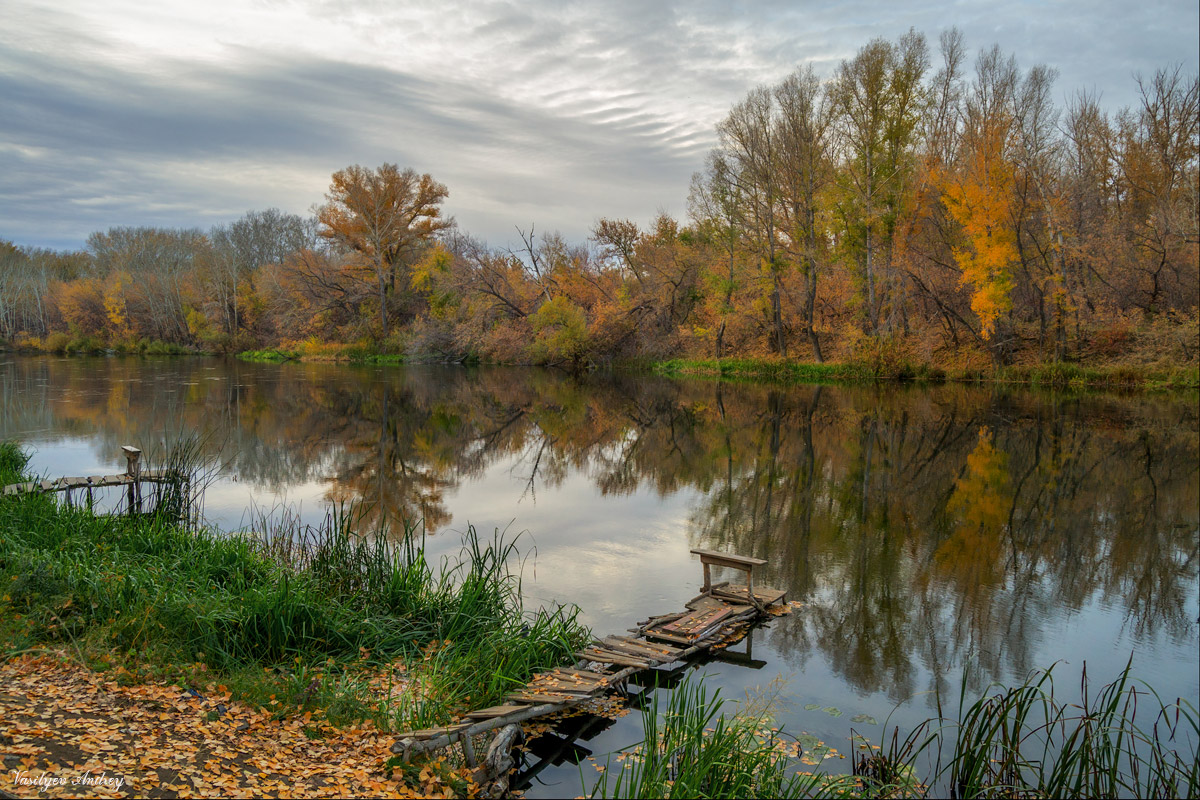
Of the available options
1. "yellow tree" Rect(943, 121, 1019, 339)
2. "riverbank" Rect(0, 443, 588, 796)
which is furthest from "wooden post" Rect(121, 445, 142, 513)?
Result: "yellow tree" Rect(943, 121, 1019, 339)

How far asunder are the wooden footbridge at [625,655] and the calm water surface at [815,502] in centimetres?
33

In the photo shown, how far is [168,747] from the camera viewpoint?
169 inches

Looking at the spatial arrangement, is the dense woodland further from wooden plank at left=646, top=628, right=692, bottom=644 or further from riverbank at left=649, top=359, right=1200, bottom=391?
wooden plank at left=646, top=628, right=692, bottom=644

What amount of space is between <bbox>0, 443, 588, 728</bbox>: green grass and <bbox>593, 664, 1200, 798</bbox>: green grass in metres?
1.43

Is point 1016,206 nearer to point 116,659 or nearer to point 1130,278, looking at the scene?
point 1130,278

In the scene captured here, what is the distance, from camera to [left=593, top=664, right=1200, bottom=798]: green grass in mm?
4004

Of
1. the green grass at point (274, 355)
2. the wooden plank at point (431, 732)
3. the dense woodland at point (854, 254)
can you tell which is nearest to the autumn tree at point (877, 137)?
the dense woodland at point (854, 254)

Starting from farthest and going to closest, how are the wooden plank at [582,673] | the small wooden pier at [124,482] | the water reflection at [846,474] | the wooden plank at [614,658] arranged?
the small wooden pier at [124,482] < the water reflection at [846,474] < the wooden plank at [614,658] < the wooden plank at [582,673]

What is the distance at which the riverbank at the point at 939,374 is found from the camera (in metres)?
27.7

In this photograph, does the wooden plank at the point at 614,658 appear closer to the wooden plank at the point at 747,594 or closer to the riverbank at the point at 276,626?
the riverbank at the point at 276,626

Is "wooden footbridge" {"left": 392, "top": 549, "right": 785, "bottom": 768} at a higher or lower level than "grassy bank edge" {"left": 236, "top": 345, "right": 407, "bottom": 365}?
lower

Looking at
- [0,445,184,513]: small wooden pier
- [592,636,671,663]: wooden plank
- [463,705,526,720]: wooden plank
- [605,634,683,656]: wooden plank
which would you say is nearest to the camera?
[463,705,526,720]: wooden plank

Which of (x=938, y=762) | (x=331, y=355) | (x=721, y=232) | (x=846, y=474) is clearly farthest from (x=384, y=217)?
(x=938, y=762)

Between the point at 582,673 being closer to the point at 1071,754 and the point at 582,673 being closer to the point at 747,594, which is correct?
the point at 747,594
